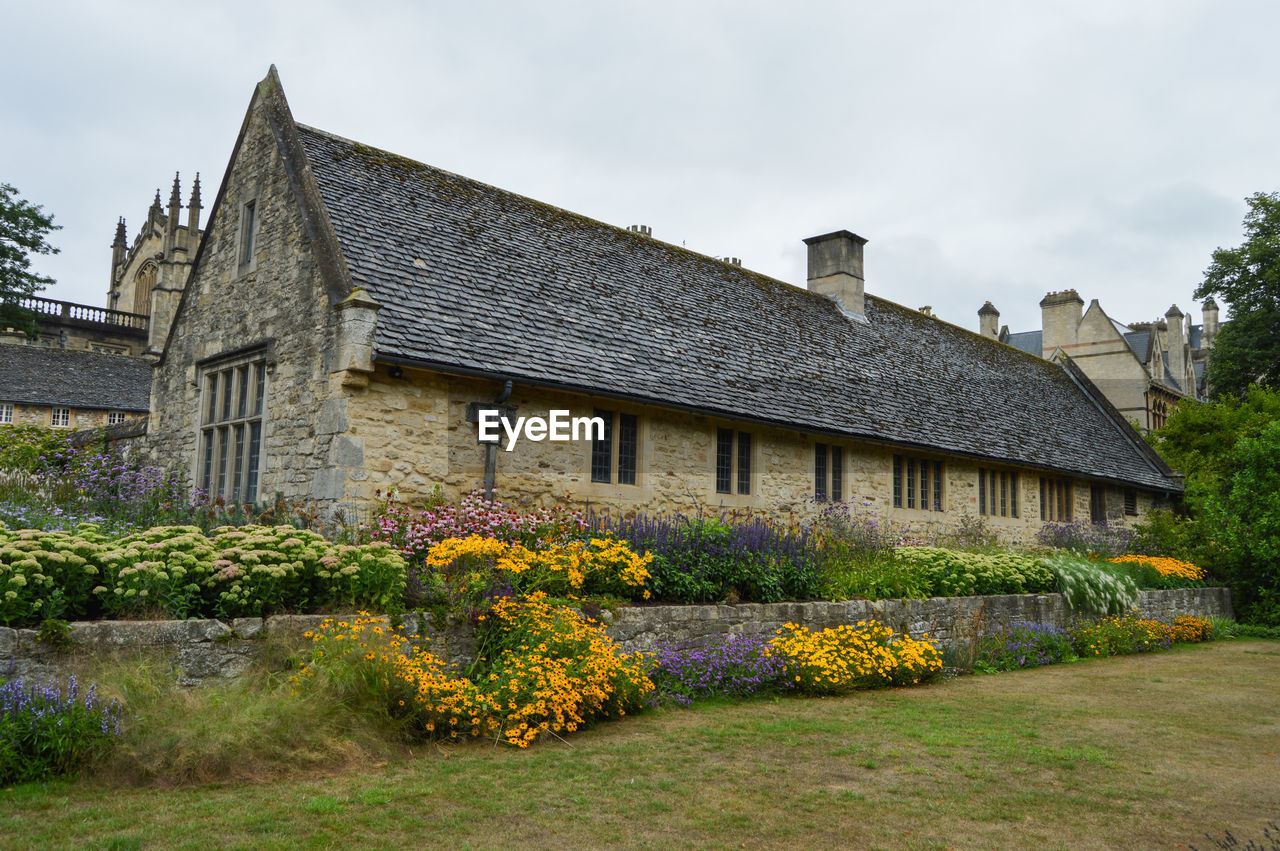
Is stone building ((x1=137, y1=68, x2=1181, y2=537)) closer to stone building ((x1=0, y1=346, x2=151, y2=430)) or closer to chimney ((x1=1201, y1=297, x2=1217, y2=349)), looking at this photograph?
stone building ((x1=0, y1=346, x2=151, y2=430))

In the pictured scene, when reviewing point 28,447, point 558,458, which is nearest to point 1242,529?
point 558,458

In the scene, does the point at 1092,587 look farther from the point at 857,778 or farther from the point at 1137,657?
the point at 857,778

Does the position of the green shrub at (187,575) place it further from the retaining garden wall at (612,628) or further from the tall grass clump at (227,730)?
the tall grass clump at (227,730)

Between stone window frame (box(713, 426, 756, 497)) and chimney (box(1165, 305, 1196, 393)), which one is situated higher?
chimney (box(1165, 305, 1196, 393))

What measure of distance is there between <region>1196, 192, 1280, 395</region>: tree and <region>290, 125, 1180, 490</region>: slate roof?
13.9m

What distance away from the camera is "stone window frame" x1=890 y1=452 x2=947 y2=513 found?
17.6 meters

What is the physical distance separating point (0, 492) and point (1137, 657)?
671 inches

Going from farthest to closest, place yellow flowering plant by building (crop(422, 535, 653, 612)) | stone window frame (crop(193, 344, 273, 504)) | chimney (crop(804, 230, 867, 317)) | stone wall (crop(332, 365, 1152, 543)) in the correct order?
chimney (crop(804, 230, 867, 317))
stone window frame (crop(193, 344, 273, 504))
stone wall (crop(332, 365, 1152, 543))
yellow flowering plant by building (crop(422, 535, 653, 612))

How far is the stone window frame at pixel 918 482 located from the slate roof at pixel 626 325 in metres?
0.67

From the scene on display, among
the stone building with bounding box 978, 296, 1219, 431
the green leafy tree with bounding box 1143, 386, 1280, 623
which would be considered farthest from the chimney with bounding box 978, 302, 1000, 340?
the green leafy tree with bounding box 1143, 386, 1280, 623

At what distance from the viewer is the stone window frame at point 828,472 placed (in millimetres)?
15836

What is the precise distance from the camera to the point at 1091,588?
1465 centimetres

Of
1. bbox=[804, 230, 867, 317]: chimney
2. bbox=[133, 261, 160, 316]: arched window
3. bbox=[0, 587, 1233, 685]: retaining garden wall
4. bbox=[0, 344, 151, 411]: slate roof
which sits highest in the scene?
bbox=[133, 261, 160, 316]: arched window

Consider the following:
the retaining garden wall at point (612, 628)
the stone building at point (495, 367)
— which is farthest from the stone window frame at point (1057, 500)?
the retaining garden wall at point (612, 628)
